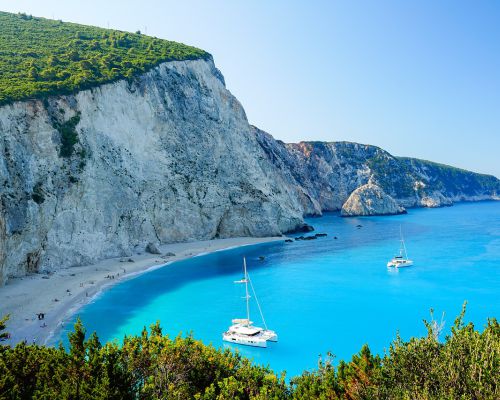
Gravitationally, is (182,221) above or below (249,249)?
above

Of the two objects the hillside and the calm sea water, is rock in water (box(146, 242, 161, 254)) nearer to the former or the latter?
the hillside

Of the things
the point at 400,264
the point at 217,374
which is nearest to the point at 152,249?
the point at 400,264

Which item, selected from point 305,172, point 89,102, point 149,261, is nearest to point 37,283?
point 149,261

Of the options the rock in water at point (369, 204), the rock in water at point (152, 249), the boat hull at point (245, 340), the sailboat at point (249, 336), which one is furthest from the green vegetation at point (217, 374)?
the rock in water at point (369, 204)

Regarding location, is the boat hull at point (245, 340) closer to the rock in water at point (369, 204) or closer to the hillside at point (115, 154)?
the hillside at point (115, 154)

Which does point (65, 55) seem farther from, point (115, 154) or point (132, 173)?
point (132, 173)

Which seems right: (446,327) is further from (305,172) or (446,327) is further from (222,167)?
(305,172)
